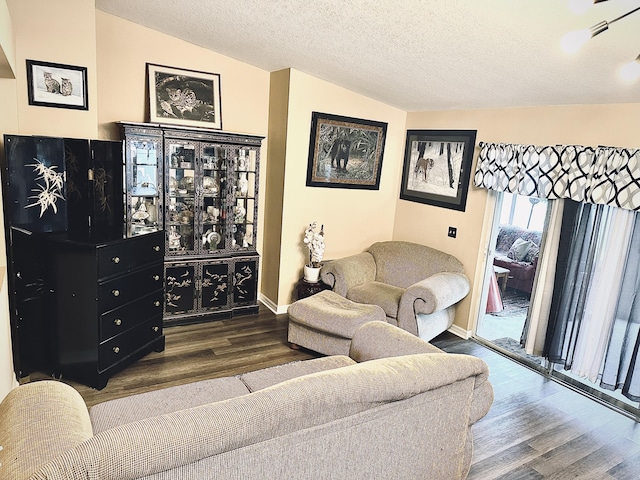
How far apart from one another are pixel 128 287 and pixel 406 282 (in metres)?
2.74

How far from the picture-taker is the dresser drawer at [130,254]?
9.84 ft

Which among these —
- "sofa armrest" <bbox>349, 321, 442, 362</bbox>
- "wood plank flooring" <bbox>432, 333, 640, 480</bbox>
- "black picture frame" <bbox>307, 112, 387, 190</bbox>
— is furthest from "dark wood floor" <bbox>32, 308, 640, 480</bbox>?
"black picture frame" <bbox>307, 112, 387, 190</bbox>

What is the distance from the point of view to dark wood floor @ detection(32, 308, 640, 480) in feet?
8.70

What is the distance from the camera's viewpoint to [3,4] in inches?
92.0

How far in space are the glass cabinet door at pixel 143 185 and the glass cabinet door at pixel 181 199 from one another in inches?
4.3

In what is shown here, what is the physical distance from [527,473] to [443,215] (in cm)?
272

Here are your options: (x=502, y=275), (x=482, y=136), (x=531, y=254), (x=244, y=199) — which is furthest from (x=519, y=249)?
(x=244, y=199)

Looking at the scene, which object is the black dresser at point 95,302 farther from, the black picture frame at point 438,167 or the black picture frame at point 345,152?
the black picture frame at point 438,167

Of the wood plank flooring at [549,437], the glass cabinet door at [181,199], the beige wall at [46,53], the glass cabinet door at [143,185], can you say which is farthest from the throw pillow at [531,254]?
the beige wall at [46,53]

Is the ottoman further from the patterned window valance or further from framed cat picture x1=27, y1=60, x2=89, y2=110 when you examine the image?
framed cat picture x1=27, y1=60, x2=89, y2=110

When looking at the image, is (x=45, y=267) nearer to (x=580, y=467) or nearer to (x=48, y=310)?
(x=48, y=310)

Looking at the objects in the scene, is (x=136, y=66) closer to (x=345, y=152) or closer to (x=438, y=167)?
(x=345, y=152)

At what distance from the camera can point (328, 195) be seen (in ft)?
16.0

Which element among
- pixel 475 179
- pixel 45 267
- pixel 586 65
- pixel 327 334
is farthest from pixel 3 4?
pixel 475 179
